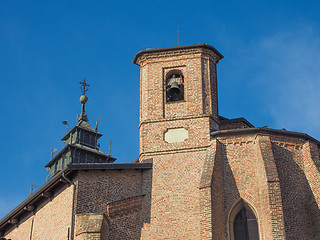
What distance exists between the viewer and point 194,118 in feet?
78.7

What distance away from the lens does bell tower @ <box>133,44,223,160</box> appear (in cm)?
2377

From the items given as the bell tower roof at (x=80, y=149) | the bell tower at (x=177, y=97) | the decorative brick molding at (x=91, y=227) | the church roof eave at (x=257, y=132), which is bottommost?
the decorative brick molding at (x=91, y=227)

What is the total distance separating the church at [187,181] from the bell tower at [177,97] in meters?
0.05

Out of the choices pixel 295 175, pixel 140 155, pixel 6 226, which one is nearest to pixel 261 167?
pixel 295 175

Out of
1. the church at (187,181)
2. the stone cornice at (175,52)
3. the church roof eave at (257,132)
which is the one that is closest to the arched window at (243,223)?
the church at (187,181)

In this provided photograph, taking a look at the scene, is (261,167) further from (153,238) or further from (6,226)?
(6,226)

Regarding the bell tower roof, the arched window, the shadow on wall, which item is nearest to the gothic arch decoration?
the shadow on wall

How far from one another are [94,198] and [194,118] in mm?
5947

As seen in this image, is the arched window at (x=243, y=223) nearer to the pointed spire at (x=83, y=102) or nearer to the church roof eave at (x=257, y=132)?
the church roof eave at (x=257, y=132)

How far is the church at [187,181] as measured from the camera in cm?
2095

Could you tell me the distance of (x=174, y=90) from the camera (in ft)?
81.5

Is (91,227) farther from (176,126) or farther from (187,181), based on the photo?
(176,126)

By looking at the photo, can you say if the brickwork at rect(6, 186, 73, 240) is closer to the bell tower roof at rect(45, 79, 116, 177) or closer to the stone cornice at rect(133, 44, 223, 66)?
the stone cornice at rect(133, 44, 223, 66)

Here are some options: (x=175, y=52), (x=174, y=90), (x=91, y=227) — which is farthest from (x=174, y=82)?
(x=91, y=227)
